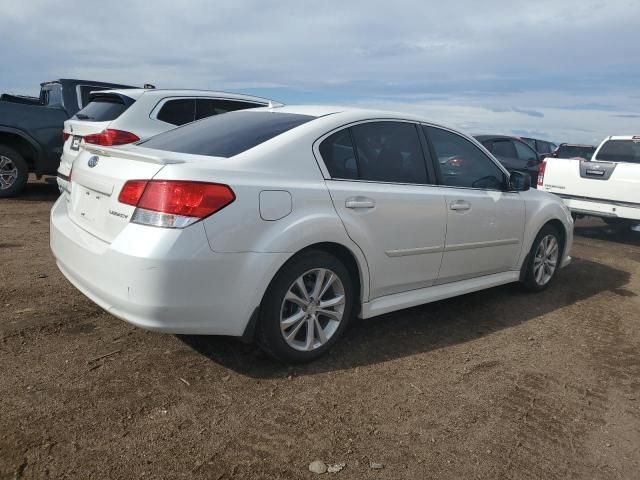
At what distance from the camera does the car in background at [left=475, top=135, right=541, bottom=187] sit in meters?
12.2

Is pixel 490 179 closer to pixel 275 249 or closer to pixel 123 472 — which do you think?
pixel 275 249

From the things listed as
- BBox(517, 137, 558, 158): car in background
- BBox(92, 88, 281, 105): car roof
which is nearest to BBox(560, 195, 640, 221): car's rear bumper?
BBox(92, 88, 281, 105): car roof

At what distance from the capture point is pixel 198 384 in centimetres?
316

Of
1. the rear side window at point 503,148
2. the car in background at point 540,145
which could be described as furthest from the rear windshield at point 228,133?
the car in background at point 540,145

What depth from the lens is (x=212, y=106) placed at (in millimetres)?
7848

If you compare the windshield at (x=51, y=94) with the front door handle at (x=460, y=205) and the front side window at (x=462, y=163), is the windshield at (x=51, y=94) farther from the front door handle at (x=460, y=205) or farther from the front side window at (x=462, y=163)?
the front door handle at (x=460, y=205)

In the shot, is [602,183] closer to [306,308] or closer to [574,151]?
[574,151]

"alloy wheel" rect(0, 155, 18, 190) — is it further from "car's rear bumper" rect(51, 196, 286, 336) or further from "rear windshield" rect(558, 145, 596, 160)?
"rear windshield" rect(558, 145, 596, 160)

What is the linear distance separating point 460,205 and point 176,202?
2.31 metres

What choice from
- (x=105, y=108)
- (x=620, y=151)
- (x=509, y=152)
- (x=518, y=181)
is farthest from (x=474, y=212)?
(x=509, y=152)

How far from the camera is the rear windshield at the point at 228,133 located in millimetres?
3451

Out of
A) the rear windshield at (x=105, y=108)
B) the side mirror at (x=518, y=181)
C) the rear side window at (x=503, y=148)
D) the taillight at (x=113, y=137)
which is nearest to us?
the side mirror at (x=518, y=181)

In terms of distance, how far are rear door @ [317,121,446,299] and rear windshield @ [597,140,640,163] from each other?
6.81 m

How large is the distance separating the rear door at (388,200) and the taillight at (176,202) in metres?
0.81
